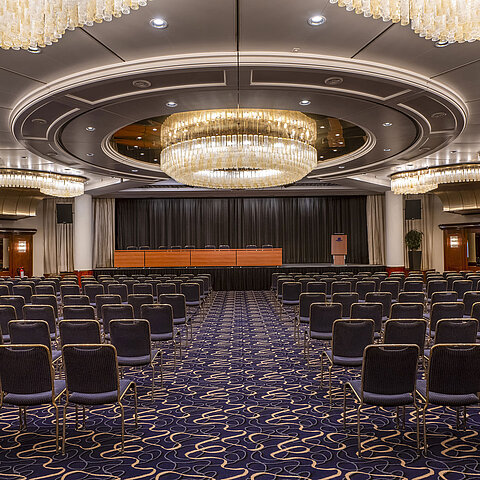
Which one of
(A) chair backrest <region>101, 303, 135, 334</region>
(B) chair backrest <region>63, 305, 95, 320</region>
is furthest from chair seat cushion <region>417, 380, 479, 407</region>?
(B) chair backrest <region>63, 305, 95, 320</region>

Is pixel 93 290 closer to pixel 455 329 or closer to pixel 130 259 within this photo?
pixel 455 329

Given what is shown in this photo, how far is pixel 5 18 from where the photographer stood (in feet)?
Result: 10.0

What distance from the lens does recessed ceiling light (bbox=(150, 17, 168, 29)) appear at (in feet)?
16.3

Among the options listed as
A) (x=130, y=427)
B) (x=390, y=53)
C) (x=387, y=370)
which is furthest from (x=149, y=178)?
(x=387, y=370)

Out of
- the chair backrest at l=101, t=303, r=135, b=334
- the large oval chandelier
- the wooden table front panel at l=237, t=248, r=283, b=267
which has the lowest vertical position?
the chair backrest at l=101, t=303, r=135, b=334

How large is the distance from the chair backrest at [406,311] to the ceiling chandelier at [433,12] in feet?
14.1

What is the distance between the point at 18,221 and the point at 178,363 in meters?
15.2

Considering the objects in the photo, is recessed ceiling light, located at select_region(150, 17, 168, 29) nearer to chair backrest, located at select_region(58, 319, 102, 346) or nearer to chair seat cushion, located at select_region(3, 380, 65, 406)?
chair backrest, located at select_region(58, 319, 102, 346)

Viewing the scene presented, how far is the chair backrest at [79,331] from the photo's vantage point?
5.29 metres

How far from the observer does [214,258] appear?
714 inches

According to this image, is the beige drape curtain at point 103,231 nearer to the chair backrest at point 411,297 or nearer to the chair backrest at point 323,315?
the chair backrest at point 411,297

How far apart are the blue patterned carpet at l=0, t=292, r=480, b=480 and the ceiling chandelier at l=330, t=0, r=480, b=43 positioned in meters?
3.24

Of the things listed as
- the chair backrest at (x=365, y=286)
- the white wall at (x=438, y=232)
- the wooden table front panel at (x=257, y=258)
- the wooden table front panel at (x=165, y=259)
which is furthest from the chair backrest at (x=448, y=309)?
the white wall at (x=438, y=232)

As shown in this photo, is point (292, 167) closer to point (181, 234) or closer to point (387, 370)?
point (387, 370)
